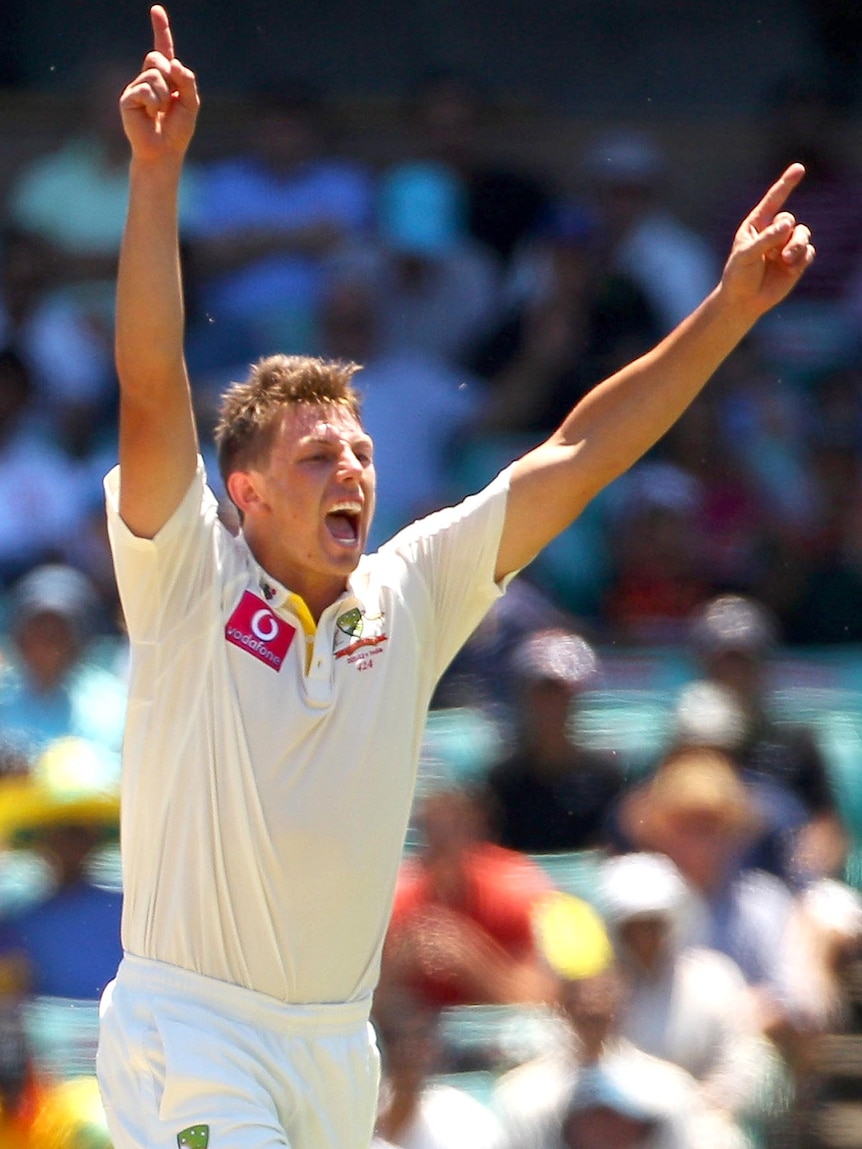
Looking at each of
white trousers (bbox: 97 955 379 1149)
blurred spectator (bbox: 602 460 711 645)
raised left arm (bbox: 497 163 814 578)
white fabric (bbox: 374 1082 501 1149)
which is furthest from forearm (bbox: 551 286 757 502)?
blurred spectator (bbox: 602 460 711 645)

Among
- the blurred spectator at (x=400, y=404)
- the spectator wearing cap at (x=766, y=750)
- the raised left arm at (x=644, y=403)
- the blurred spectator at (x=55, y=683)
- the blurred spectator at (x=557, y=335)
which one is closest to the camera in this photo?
the raised left arm at (x=644, y=403)

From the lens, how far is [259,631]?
3473 millimetres

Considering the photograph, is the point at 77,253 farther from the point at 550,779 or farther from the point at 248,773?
the point at 248,773

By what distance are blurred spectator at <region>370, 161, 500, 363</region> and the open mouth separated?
395 cm

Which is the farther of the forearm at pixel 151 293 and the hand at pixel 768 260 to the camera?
the hand at pixel 768 260

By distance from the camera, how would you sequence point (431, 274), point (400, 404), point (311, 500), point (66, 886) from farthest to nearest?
point (431, 274), point (400, 404), point (66, 886), point (311, 500)

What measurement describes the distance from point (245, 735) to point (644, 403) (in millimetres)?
955

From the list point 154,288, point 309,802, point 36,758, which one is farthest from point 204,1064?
point 36,758

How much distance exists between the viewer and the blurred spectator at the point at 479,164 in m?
7.80

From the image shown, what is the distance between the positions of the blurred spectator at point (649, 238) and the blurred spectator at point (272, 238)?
3.01 feet

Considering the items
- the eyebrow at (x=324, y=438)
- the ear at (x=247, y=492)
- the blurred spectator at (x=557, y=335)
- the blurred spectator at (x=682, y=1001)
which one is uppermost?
the blurred spectator at (x=557, y=335)

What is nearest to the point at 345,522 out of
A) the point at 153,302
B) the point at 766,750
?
the point at 153,302

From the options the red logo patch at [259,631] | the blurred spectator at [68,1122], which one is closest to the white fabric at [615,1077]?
the blurred spectator at [68,1122]

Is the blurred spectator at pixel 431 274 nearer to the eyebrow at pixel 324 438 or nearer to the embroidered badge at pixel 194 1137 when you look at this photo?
the eyebrow at pixel 324 438
